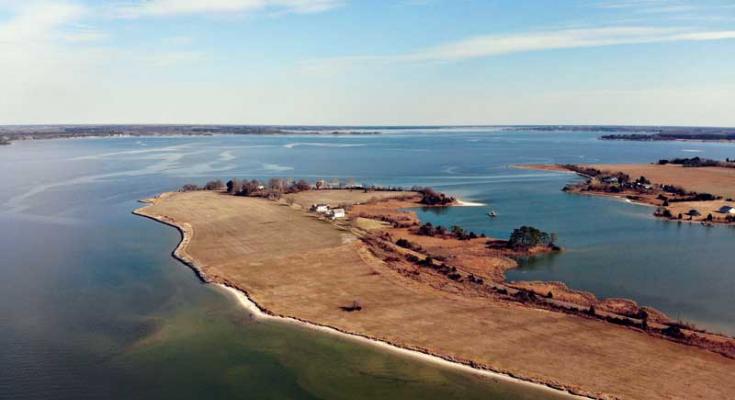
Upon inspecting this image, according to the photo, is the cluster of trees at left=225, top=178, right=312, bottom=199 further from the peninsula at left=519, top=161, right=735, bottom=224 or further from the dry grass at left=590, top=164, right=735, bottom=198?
the dry grass at left=590, top=164, right=735, bottom=198

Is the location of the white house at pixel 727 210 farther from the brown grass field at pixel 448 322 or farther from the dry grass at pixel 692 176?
the brown grass field at pixel 448 322

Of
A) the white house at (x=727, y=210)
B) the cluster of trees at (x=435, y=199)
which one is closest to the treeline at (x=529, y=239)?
the cluster of trees at (x=435, y=199)

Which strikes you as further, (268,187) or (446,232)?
(268,187)

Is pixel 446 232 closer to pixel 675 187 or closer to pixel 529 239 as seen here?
pixel 529 239

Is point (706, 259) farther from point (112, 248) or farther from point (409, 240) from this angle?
point (112, 248)

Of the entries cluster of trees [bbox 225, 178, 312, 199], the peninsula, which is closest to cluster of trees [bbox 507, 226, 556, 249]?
the peninsula

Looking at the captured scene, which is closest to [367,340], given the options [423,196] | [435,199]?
[435,199]

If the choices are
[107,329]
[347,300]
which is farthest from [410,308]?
[107,329]
